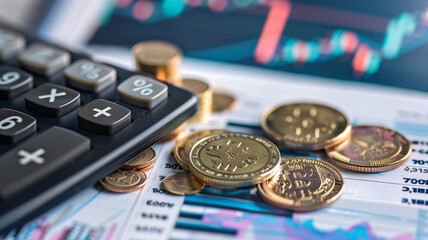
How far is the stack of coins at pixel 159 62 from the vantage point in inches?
26.8

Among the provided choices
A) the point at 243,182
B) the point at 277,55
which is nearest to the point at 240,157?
the point at 243,182

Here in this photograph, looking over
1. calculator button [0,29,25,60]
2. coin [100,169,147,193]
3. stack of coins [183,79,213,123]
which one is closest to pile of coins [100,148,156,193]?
coin [100,169,147,193]

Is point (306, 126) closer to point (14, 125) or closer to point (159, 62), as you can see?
point (159, 62)

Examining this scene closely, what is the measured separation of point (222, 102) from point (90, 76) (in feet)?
0.60

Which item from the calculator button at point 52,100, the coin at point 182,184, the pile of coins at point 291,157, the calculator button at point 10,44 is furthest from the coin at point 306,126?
the calculator button at point 10,44

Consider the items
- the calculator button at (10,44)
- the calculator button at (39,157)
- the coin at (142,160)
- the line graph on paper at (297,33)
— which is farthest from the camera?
the line graph on paper at (297,33)

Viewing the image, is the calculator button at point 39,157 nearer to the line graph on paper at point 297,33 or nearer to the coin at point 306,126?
the coin at point 306,126

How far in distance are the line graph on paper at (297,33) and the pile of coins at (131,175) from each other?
0.30m

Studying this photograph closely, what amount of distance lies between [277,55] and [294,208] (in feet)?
1.22

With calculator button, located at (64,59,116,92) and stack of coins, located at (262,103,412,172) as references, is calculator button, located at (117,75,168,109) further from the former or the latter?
stack of coins, located at (262,103,412,172)

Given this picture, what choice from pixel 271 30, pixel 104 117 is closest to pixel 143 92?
pixel 104 117

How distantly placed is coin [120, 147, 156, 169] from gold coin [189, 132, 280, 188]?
0.05m

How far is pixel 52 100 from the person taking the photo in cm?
53

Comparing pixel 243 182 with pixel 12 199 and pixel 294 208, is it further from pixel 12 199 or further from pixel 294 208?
pixel 12 199
